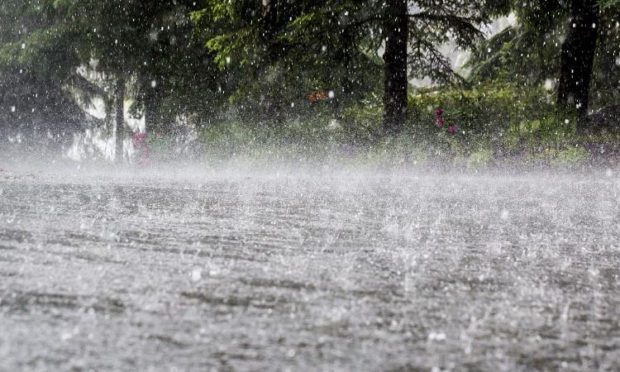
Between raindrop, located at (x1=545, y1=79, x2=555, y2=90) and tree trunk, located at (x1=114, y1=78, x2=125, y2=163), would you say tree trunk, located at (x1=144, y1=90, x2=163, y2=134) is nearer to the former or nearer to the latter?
tree trunk, located at (x1=114, y1=78, x2=125, y2=163)

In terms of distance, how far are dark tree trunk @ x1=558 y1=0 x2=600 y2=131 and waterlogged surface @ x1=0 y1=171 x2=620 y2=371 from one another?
9146 mm

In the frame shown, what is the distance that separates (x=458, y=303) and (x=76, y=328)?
1149 millimetres

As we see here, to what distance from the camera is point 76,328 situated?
1.83 m

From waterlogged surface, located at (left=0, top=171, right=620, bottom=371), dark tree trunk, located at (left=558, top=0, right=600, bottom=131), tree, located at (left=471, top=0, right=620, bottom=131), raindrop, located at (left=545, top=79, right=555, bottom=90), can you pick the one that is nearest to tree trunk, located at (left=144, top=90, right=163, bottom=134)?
tree, located at (left=471, top=0, right=620, bottom=131)

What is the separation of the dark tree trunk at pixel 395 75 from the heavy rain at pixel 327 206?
4 centimetres

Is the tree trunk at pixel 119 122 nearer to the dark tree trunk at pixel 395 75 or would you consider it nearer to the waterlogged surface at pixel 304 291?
the dark tree trunk at pixel 395 75

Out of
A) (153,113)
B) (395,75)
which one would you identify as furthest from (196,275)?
(153,113)

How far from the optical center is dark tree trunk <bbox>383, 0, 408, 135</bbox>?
46.8ft

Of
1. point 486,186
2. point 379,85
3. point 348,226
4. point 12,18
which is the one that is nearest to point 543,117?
point 486,186

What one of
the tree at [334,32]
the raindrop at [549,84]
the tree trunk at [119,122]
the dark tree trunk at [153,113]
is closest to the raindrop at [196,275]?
the tree at [334,32]

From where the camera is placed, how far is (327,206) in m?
6.21

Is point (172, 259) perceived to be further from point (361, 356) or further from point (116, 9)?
point (116, 9)

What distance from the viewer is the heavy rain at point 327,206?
1.82 meters

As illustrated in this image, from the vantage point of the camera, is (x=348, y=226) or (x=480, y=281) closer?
(x=480, y=281)
